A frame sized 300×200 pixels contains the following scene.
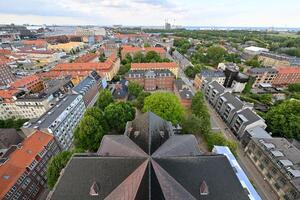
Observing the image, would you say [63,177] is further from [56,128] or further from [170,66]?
[170,66]

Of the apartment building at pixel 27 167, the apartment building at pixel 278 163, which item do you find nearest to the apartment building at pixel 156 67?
the apartment building at pixel 278 163

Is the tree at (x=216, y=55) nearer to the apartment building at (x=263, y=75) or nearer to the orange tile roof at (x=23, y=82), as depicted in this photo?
the apartment building at (x=263, y=75)

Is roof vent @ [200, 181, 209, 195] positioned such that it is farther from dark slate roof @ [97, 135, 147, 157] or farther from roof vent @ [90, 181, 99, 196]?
roof vent @ [90, 181, 99, 196]

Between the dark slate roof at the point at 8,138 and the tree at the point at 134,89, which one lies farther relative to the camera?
the tree at the point at 134,89

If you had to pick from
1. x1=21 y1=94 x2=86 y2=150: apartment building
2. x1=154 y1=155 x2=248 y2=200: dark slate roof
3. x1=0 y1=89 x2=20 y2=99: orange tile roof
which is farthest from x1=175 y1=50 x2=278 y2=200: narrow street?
x1=0 y1=89 x2=20 y2=99: orange tile roof

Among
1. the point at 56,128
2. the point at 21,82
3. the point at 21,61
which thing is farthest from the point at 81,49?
the point at 56,128
